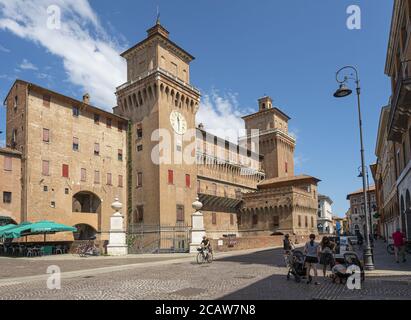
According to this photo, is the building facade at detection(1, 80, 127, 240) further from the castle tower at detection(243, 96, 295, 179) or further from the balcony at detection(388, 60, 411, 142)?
the castle tower at detection(243, 96, 295, 179)

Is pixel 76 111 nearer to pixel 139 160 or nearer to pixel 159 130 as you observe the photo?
pixel 139 160

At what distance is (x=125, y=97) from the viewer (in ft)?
155

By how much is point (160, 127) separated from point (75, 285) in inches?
1258

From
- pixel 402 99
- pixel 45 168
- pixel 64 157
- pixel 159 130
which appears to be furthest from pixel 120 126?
pixel 402 99

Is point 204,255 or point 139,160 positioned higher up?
point 139,160

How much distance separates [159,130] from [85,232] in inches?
549

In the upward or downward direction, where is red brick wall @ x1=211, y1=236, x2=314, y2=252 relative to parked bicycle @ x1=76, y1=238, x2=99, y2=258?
downward

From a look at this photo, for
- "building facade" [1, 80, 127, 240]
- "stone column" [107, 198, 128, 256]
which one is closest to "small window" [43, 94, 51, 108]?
"building facade" [1, 80, 127, 240]

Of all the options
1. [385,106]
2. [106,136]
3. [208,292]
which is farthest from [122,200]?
[208,292]

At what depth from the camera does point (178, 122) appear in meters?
45.6

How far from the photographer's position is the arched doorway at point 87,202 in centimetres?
4069

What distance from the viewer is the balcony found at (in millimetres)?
14363
